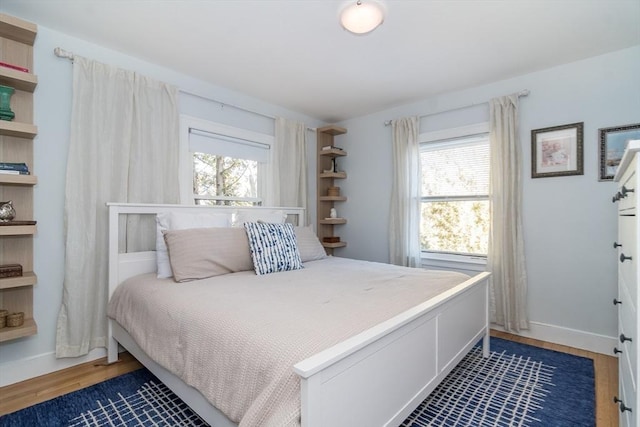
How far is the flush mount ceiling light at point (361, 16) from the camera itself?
5.77ft

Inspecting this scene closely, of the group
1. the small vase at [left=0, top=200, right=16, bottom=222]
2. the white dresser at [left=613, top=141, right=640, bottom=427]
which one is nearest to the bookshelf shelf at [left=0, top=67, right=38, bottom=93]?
the small vase at [left=0, top=200, right=16, bottom=222]

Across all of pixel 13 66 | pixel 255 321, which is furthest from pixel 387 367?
pixel 13 66

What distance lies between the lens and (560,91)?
272 centimetres

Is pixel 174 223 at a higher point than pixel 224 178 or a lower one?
lower

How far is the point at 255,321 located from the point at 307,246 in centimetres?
166

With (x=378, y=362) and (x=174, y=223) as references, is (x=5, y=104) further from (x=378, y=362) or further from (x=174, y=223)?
(x=378, y=362)

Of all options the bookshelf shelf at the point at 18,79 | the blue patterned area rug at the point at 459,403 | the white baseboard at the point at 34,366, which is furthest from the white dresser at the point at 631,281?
the white baseboard at the point at 34,366

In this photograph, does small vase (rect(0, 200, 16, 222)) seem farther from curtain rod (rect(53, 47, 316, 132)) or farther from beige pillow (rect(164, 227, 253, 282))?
curtain rod (rect(53, 47, 316, 132))

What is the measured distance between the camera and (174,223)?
2447 mm

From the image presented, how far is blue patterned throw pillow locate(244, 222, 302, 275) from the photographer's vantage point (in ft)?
7.88

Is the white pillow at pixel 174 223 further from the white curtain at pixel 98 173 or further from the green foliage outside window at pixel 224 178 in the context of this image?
the green foliage outside window at pixel 224 178

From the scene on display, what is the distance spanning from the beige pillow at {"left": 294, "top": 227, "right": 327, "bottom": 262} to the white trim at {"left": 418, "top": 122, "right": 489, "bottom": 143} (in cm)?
163

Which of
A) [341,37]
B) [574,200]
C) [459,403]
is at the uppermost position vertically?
[341,37]

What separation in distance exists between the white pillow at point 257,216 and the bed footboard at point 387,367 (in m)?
1.79
